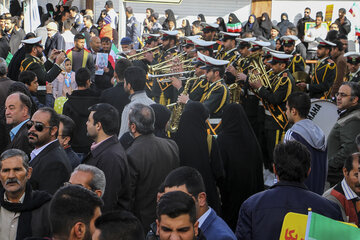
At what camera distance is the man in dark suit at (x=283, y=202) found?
4.42 m

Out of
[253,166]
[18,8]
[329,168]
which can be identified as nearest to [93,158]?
[253,166]

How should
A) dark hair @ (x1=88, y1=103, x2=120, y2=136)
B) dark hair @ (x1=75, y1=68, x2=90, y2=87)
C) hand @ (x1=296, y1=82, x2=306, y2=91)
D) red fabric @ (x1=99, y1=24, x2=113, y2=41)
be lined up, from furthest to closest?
red fabric @ (x1=99, y1=24, x2=113, y2=41), hand @ (x1=296, y1=82, x2=306, y2=91), dark hair @ (x1=75, y1=68, x2=90, y2=87), dark hair @ (x1=88, y1=103, x2=120, y2=136)

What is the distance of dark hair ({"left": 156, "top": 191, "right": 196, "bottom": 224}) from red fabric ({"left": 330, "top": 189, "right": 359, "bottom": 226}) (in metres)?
1.74

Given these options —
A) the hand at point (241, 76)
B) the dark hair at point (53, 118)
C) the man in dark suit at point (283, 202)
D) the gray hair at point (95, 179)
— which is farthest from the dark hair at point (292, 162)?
the hand at point (241, 76)

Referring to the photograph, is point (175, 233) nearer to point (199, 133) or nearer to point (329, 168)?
point (199, 133)

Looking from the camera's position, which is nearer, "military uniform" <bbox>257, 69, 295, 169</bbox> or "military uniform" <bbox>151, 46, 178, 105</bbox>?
"military uniform" <bbox>257, 69, 295, 169</bbox>

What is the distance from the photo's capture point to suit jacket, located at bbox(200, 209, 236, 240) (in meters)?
4.16

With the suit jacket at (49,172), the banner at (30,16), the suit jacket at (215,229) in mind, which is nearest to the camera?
the suit jacket at (215,229)

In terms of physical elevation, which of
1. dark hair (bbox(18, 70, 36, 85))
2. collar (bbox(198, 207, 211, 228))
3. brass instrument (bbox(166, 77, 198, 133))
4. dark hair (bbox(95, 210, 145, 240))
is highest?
dark hair (bbox(95, 210, 145, 240))

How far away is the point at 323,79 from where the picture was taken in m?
11.7

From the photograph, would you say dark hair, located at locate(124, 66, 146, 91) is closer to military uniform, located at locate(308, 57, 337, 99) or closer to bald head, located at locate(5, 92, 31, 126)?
bald head, located at locate(5, 92, 31, 126)

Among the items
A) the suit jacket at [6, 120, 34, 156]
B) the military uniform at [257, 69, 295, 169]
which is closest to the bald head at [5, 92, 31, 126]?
the suit jacket at [6, 120, 34, 156]

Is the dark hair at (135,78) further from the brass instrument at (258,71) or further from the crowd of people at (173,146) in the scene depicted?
the brass instrument at (258,71)

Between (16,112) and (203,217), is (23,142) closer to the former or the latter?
(16,112)
